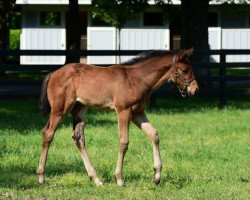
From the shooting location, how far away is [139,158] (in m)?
11.3

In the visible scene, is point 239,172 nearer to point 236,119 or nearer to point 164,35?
point 236,119

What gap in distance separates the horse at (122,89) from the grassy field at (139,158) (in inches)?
16.7

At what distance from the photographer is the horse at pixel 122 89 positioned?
900 cm

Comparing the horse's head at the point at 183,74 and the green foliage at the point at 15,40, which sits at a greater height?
the horse's head at the point at 183,74

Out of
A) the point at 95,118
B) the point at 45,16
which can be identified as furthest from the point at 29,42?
the point at 95,118

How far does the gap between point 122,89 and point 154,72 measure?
487mm

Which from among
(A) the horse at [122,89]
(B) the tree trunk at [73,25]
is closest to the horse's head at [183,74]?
(A) the horse at [122,89]

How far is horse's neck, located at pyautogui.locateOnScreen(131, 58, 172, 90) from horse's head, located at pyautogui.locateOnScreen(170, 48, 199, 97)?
0.10 metres

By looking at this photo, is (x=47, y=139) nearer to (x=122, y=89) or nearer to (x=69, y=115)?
(x=122, y=89)

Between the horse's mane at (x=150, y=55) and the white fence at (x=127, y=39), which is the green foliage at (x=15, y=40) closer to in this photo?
the white fence at (x=127, y=39)

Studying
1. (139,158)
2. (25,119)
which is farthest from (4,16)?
(139,158)

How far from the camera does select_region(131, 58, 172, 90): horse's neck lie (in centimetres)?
917

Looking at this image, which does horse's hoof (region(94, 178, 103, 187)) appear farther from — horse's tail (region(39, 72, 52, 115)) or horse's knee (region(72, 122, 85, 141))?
horse's tail (region(39, 72, 52, 115))

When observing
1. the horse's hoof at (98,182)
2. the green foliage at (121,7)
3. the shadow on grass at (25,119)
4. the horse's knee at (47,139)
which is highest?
the green foliage at (121,7)
